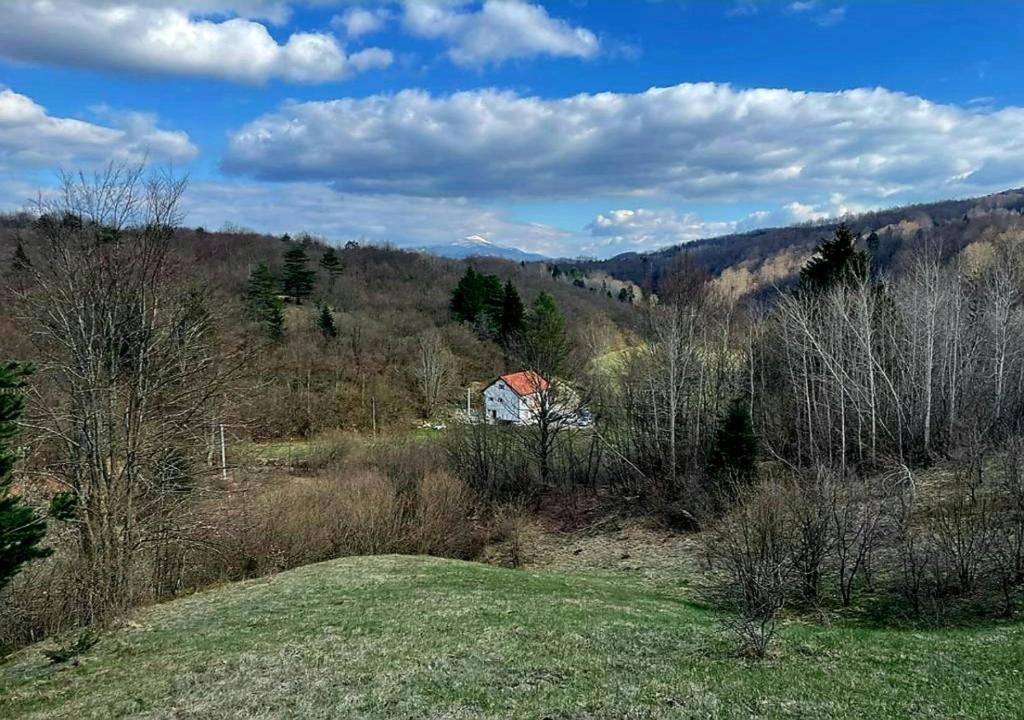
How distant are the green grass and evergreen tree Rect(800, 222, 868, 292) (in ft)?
92.9

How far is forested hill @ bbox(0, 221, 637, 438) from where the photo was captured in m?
53.4

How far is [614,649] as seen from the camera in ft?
36.8

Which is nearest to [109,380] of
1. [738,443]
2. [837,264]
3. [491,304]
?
[738,443]

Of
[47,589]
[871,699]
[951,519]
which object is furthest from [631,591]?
[47,589]

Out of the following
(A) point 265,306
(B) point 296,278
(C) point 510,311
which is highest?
(B) point 296,278

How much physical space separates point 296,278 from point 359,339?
18481 millimetres

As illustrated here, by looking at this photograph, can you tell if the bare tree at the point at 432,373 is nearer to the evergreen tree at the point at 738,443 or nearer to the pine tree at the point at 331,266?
the evergreen tree at the point at 738,443

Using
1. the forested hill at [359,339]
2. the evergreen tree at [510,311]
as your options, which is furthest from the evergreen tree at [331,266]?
the evergreen tree at [510,311]

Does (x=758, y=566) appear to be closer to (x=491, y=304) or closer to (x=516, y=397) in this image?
(x=516, y=397)

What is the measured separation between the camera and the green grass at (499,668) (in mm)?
8891

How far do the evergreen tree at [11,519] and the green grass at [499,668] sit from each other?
2.42 m

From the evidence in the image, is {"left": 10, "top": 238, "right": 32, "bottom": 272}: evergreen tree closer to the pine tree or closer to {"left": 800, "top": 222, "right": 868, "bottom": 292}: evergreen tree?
{"left": 800, "top": 222, "right": 868, "bottom": 292}: evergreen tree

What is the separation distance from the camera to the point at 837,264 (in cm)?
3862

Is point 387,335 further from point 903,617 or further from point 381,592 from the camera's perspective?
point 903,617
